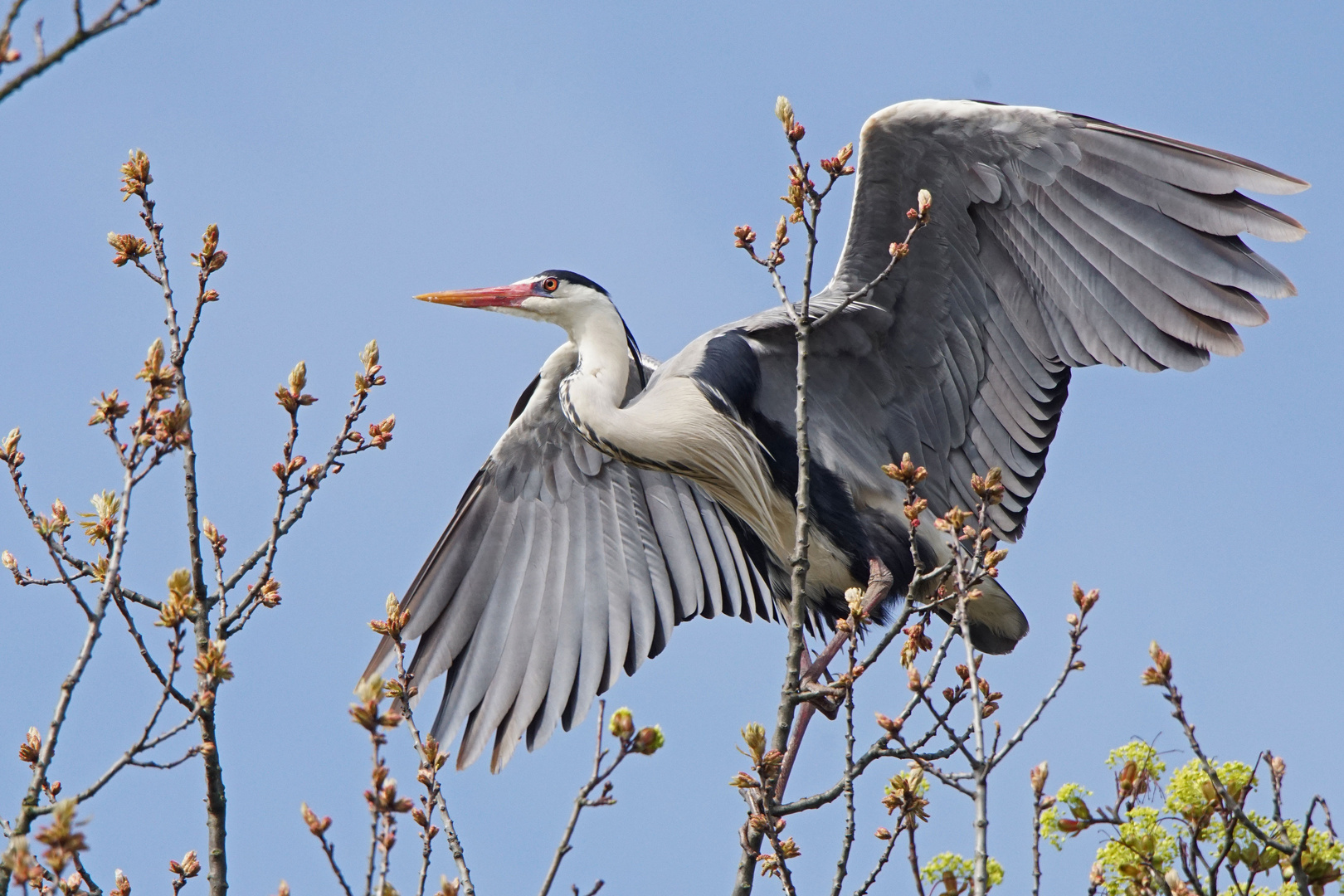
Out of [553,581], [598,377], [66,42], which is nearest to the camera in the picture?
[66,42]

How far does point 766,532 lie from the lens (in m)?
5.28

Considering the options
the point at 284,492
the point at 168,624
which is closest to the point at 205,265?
the point at 284,492

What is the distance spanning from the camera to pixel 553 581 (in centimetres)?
626

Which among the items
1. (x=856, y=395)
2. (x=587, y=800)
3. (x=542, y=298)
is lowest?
(x=587, y=800)

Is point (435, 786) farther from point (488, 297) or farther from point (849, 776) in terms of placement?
point (488, 297)

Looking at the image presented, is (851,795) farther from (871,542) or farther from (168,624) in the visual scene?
(871,542)

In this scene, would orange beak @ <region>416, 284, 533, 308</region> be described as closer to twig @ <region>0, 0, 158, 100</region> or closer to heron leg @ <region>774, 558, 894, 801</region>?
heron leg @ <region>774, 558, 894, 801</region>

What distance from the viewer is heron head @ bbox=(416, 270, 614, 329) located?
548 cm

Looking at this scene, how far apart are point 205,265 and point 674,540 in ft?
11.3

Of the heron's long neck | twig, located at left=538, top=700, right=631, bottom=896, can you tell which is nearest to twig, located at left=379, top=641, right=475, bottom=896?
twig, located at left=538, top=700, right=631, bottom=896

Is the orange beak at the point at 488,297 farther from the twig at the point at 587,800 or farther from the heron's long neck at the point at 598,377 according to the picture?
the twig at the point at 587,800

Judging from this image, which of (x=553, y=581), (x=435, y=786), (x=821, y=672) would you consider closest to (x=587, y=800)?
(x=435, y=786)

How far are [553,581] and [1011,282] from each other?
254cm

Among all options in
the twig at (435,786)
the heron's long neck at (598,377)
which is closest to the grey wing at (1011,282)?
Answer: the heron's long neck at (598,377)
